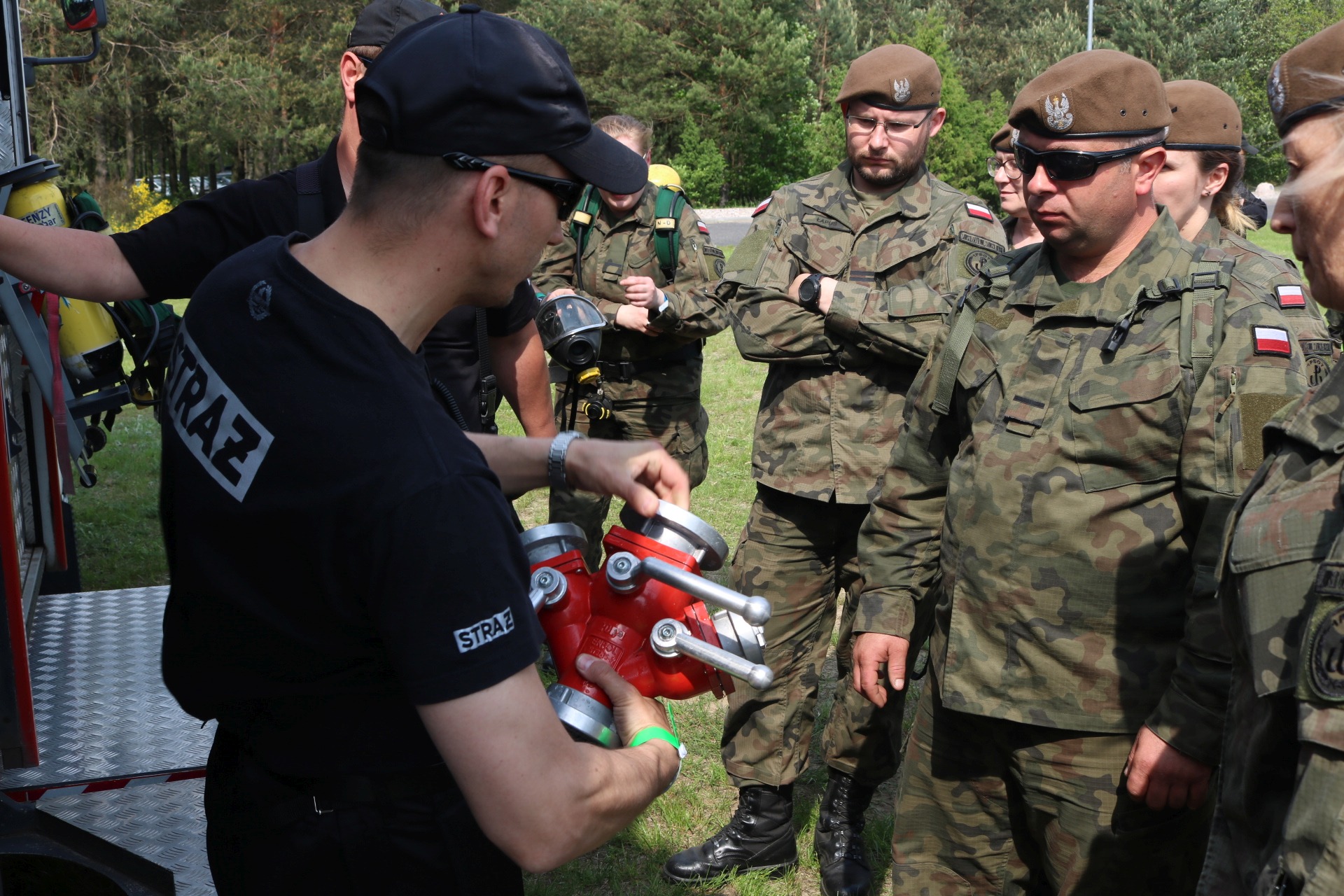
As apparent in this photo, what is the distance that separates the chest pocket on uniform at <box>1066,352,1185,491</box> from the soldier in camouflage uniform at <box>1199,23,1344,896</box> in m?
0.62

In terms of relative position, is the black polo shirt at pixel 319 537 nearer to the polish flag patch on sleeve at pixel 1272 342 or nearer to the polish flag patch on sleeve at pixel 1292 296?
the polish flag patch on sleeve at pixel 1272 342

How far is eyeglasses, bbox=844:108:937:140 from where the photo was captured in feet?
13.0

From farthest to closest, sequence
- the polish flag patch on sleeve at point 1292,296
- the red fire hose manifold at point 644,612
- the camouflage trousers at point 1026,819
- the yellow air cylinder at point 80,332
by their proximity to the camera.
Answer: the yellow air cylinder at point 80,332 → the polish flag patch on sleeve at point 1292,296 → the camouflage trousers at point 1026,819 → the red fire hose manifold at point 644,612

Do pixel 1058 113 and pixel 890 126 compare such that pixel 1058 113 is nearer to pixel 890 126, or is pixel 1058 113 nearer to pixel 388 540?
pixel 890 126

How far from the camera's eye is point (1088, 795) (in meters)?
2.51

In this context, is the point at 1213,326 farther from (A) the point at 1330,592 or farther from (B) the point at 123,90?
(B) the point at 123,90

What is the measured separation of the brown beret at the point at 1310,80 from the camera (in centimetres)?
163

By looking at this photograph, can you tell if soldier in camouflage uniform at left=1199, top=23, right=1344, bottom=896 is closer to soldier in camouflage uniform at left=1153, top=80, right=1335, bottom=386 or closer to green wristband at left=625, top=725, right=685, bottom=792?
green wristband at left=625, top=725, right=685, bottom=792

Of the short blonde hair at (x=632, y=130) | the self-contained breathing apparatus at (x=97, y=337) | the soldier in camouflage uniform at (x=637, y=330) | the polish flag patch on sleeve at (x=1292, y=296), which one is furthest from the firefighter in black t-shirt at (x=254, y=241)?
the short blonde hair at (x=632, y=130)

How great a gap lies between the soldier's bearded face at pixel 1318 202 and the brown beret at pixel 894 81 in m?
2.36

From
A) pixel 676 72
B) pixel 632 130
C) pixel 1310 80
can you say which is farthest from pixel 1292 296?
pixel 676 72

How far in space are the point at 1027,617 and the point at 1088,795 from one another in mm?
408

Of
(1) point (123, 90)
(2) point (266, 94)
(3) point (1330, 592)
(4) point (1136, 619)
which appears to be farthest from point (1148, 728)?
(1) point (123, 90)

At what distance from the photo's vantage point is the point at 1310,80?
165cm
